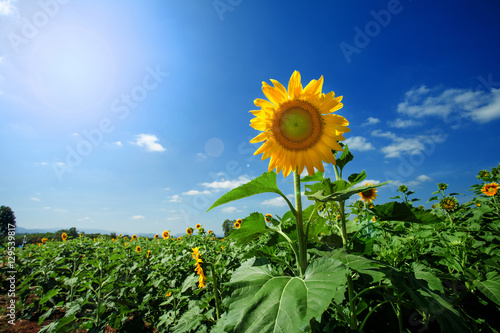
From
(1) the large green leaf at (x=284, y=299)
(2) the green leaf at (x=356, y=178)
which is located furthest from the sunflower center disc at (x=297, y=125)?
(1) the large green leaf at (x=284, y=299)

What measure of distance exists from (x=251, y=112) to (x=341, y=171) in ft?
3.04

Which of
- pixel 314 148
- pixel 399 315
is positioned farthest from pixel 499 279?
pixel 314 148

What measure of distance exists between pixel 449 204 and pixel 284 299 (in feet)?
13.6

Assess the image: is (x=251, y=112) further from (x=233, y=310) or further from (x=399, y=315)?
(x=399, y=315)

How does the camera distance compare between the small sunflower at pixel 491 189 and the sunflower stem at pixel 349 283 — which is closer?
the sunflower stem at pixel 349 283

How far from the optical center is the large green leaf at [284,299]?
95 cm

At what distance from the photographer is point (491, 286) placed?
173 centimetres

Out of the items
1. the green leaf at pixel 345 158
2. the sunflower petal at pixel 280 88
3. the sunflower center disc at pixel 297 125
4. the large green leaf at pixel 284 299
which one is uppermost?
the sunflower petal at pixel 280 88

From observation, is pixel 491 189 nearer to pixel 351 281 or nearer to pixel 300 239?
pixel 351 281

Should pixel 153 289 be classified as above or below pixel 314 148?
below

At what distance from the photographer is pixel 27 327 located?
535 centimetres

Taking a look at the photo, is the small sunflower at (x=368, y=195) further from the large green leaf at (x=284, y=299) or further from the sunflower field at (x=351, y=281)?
the large green leaf at (x=284, y=299)

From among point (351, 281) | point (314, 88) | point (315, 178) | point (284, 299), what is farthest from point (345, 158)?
point (284, 299)

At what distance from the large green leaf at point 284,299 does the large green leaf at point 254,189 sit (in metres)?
0.47
